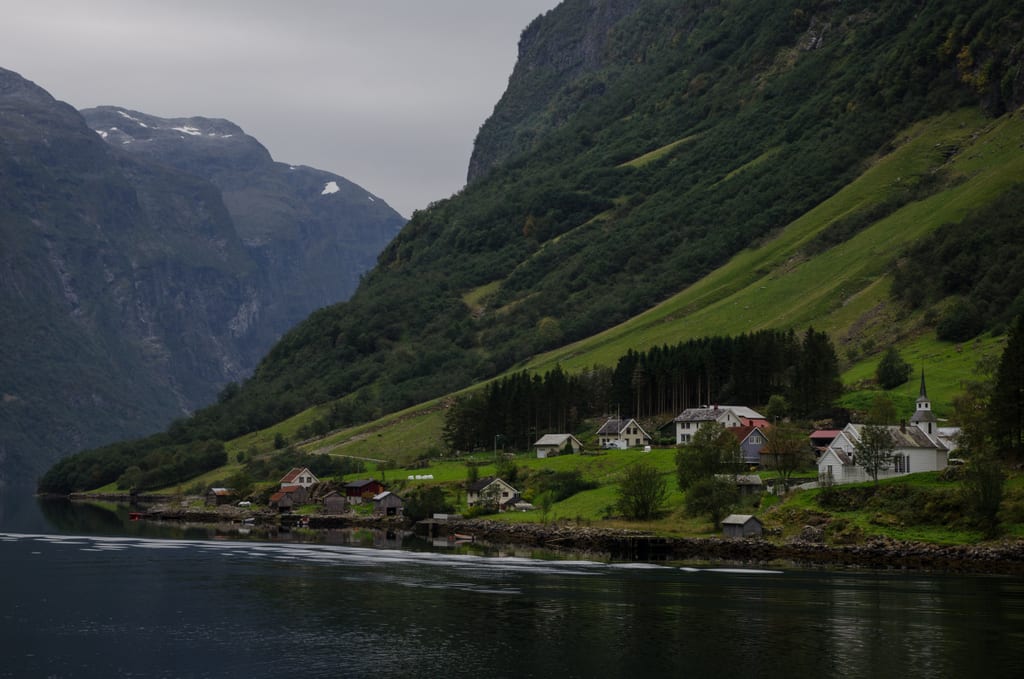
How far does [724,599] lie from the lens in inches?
3674

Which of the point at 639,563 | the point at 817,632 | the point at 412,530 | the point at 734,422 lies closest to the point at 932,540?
the point at 639,563

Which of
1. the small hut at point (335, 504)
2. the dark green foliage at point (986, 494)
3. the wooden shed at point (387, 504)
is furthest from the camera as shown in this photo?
the small hut at point (335, 504)

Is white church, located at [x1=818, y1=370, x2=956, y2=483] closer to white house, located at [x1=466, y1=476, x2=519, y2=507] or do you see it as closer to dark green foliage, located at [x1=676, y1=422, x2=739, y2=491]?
dark green foliage, located at [x1=676, y1=422, x2=739, y2=491]

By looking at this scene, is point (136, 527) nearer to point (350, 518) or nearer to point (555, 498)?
point (350, 518)

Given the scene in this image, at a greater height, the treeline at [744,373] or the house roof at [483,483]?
the treeline at [744,373]

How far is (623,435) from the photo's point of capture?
18588 cm

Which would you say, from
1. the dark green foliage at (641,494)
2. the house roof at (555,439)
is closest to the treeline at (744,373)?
the house roof at (555,439)

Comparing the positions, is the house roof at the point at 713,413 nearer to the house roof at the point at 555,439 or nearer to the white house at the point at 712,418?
the white house at the point at 712,418

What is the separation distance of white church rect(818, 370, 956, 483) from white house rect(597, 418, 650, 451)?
50196 millimetres

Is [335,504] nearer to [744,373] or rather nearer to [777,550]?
[744,373]

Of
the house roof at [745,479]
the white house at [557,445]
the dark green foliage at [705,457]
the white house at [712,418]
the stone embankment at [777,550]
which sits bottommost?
the stone embankment at [777,550]

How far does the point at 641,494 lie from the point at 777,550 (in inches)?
811

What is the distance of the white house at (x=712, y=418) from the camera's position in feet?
559

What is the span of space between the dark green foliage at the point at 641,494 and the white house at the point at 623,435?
4382cm
